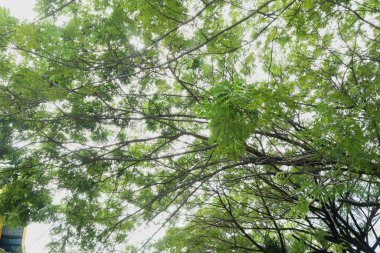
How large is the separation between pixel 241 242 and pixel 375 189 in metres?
2.97

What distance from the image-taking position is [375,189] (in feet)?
15.3

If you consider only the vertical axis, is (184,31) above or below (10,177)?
above

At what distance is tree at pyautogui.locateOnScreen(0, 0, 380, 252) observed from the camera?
2713 mm

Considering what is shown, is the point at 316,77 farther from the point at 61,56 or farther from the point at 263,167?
the point at 61,56

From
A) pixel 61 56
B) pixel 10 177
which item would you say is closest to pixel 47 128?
pixel 10 177

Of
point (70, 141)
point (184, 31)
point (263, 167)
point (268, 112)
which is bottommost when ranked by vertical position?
point (268, 112)

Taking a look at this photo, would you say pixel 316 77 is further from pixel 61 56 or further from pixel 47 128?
pixel 47 128

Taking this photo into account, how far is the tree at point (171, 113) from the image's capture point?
107 inches

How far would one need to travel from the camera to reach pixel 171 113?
4.45 m

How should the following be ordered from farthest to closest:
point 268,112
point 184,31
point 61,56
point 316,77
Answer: point 316,77 → point 184,31 → point 61,56 → point 268,112

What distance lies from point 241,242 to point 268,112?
485cm

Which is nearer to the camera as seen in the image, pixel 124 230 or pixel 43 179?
pixel 43 179

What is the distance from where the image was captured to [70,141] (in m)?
4.22

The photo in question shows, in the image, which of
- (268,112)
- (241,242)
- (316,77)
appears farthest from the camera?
(241,242)
